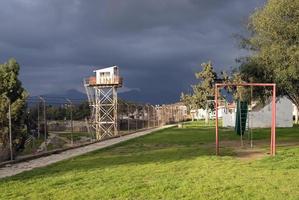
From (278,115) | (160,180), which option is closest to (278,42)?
(160,180)

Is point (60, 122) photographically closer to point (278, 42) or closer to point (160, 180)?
point (278, 42)

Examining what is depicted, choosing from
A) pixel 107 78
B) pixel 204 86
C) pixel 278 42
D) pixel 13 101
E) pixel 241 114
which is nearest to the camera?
pixel 13 101

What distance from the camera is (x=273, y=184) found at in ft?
39.8

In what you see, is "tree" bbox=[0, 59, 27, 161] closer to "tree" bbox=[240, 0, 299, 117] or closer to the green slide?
"tree" bbox=[240, 0, 299, 117]

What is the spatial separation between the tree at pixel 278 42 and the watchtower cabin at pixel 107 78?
38.3m

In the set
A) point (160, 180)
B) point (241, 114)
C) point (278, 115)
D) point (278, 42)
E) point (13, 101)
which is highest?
point (278, 42)

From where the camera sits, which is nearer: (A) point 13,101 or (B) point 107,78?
(A) point 13,101

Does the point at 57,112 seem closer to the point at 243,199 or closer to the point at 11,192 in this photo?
the point at 11,192

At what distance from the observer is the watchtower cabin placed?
61906 mm

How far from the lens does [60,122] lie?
31.5 metres

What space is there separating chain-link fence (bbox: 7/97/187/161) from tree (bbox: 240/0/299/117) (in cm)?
899

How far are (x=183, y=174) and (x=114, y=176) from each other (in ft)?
5.81

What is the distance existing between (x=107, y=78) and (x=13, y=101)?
43682 mm

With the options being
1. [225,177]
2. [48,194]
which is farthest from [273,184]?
[48,194]
